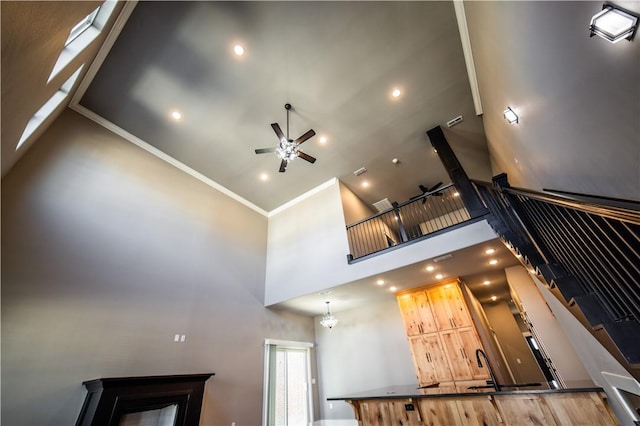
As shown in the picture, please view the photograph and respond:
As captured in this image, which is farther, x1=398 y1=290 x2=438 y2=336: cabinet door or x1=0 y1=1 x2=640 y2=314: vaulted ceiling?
x1=398 y1=290 x2=438 y2=336: cabinet door

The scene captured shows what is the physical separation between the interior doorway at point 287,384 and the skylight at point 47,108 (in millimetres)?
5874

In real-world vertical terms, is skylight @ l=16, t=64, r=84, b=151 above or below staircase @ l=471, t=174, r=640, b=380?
above

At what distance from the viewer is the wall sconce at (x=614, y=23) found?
4.62ft

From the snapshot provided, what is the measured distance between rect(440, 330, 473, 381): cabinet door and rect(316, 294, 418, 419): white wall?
3.44ft

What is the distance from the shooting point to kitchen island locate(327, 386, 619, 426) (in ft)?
8.73

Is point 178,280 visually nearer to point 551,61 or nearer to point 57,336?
point 57,336

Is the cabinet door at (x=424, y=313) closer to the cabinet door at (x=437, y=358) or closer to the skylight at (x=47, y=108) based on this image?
the cabinet door at (x=437, y=358)

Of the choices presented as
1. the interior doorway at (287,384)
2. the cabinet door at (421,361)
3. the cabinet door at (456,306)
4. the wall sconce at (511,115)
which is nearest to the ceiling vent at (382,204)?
the cabinet door at (456,306)

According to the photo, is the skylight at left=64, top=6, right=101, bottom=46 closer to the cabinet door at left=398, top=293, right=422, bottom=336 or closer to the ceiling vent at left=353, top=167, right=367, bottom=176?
the ceiling vent at left=353, top=167, right=367, bottom=176

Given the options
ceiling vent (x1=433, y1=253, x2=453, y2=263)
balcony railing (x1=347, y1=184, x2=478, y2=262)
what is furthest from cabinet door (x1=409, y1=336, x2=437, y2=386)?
balcony railing (x1=347, y1=184, x2=478, y2=262)

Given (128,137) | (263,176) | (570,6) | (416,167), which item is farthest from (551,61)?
(128,137)

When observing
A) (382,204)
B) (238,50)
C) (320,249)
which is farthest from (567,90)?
(382,204)

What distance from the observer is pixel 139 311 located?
438 cm

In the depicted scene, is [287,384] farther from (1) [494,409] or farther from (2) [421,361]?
(1) [494,409]
